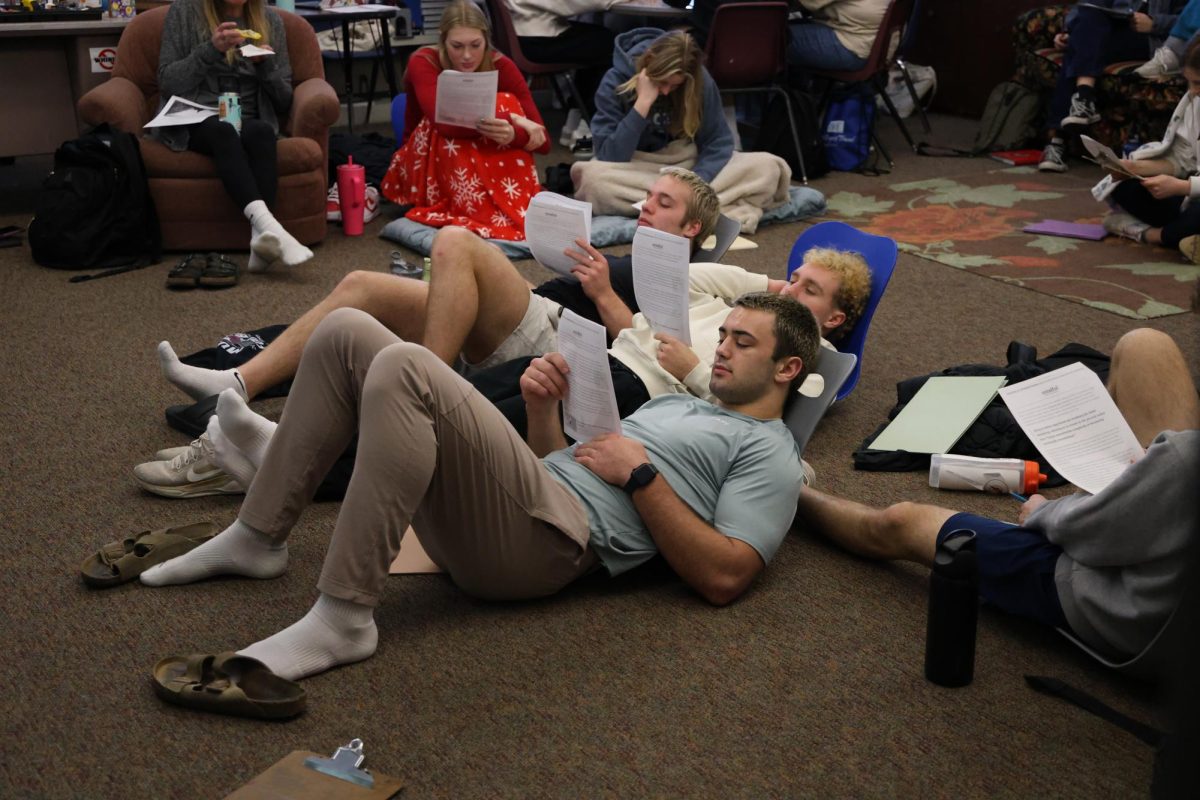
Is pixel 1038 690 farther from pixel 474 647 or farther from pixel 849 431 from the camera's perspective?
pixel 849 431

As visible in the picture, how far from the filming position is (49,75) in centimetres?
525

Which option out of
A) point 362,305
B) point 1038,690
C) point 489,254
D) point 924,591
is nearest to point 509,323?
point 489,254

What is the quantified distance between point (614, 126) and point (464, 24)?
2.41 feet

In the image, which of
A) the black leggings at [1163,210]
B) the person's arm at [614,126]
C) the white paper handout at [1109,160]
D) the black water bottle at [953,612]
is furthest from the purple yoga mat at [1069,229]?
the black water bottle at [953,612]

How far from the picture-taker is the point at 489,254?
2924mm

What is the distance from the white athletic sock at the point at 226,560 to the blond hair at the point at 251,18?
114 inches

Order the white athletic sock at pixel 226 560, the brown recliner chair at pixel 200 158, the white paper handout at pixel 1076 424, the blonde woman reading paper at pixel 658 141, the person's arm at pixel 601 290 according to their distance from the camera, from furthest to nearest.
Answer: the blonde woman reading paper at pixel 658 141 → the brown recliner chair at pixel 200 158 → the person's arm at pixel 601 290 → the white paper handout at pixel 1076 424 → the white athletic sock at pixel 226 560

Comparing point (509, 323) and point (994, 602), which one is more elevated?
point (509, 323)

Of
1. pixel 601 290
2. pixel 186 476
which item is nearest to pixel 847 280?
pixel 601 290

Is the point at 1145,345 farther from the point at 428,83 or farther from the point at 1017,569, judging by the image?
the point at 428,83

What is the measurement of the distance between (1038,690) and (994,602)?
22 cm

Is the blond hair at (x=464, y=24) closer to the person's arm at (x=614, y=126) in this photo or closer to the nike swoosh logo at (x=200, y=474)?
the person's arm at (x=614, y=126)

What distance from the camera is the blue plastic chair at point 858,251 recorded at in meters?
3.16

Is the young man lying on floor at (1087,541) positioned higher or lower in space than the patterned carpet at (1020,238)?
higher
